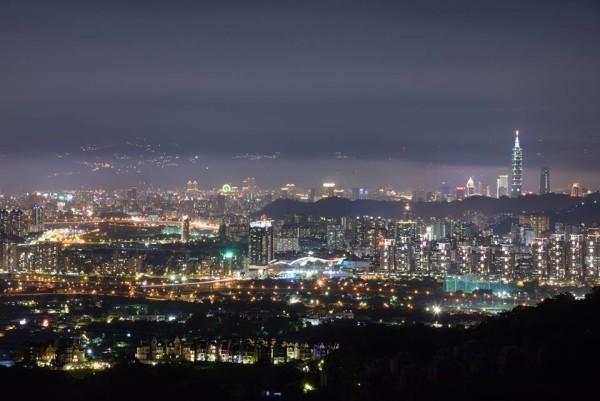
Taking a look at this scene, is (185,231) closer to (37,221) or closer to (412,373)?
(37,221)

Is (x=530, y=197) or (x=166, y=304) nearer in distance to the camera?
(x=166, y=304)

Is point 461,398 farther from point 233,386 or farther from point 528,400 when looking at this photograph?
point 233,386

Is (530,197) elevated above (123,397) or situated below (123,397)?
above

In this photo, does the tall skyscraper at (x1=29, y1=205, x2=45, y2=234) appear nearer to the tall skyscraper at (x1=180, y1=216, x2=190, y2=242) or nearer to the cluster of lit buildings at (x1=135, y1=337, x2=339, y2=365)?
the tall skyscraper at (x1=180, y1=216, x2=190, y2=242)

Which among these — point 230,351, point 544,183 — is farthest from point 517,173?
point 230,351

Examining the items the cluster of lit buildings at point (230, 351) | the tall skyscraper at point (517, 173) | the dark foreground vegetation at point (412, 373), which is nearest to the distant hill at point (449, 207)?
the tall skyscraper at point (517, 173)

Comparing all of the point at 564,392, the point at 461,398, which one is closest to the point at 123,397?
the point at 461,398

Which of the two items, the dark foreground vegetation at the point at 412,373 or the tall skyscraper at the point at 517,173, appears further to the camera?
the tall skyscraper at the point at 517,173

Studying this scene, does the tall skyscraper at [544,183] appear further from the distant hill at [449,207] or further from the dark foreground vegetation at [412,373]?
the dark foreground vegetation at [412,373]
